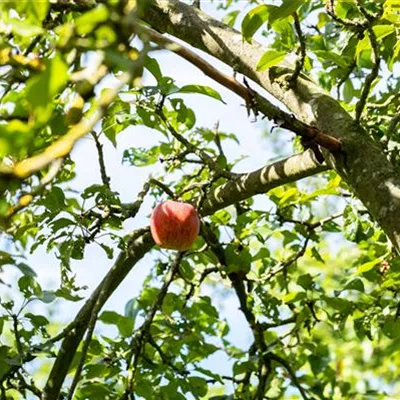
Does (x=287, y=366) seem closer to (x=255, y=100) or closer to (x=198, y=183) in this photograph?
(x=198, y=183)

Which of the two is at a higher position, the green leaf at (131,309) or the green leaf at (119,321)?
the green leaf at (131,309)

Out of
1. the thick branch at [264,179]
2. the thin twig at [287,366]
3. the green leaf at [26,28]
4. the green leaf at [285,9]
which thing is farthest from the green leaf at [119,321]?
the green leaf at [26,28]

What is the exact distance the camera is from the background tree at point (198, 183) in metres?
0.91

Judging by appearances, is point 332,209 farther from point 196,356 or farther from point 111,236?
point 111,236

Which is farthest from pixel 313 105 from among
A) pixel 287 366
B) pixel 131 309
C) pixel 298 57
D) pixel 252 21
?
pixel 131 309

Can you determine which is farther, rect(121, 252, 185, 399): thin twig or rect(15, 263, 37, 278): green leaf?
rect(121, 252, 185, 399): thin twig

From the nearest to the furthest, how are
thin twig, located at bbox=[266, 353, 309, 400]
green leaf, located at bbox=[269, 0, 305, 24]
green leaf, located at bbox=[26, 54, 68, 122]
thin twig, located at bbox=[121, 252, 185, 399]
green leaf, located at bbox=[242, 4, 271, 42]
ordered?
green leaf, located at bbox=[26, 54, 68, 122] < green leaf, located at bbox=[269, 0, 305, 24] < green leaf, located at bbox=[242, 4, 271, 42] < thin twig, located at bbox=[121, 252, 185, 399] < thin twig, located at bbox=[266, 353, 309, 400]

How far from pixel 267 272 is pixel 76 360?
0.63 metres

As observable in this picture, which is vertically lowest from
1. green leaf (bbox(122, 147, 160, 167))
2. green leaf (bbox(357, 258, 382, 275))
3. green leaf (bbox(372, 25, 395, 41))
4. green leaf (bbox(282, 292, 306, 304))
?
green leaf (bbox(357, 258, 382, 275))

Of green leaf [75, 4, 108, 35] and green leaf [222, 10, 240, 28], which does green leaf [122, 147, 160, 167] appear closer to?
green leaf [222, 10, 240, 28]

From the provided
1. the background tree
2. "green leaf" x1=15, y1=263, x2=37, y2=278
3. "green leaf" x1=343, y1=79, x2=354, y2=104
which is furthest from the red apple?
"green leaf" x1=15, y1=263, x2=37, y2=278

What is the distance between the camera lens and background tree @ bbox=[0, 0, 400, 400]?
91 cm

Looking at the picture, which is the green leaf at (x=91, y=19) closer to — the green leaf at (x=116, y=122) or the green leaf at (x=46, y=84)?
the green leaf at (x=46, y=84)

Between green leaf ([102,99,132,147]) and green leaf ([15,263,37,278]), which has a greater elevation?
green leaf ([102,99,132,147])
